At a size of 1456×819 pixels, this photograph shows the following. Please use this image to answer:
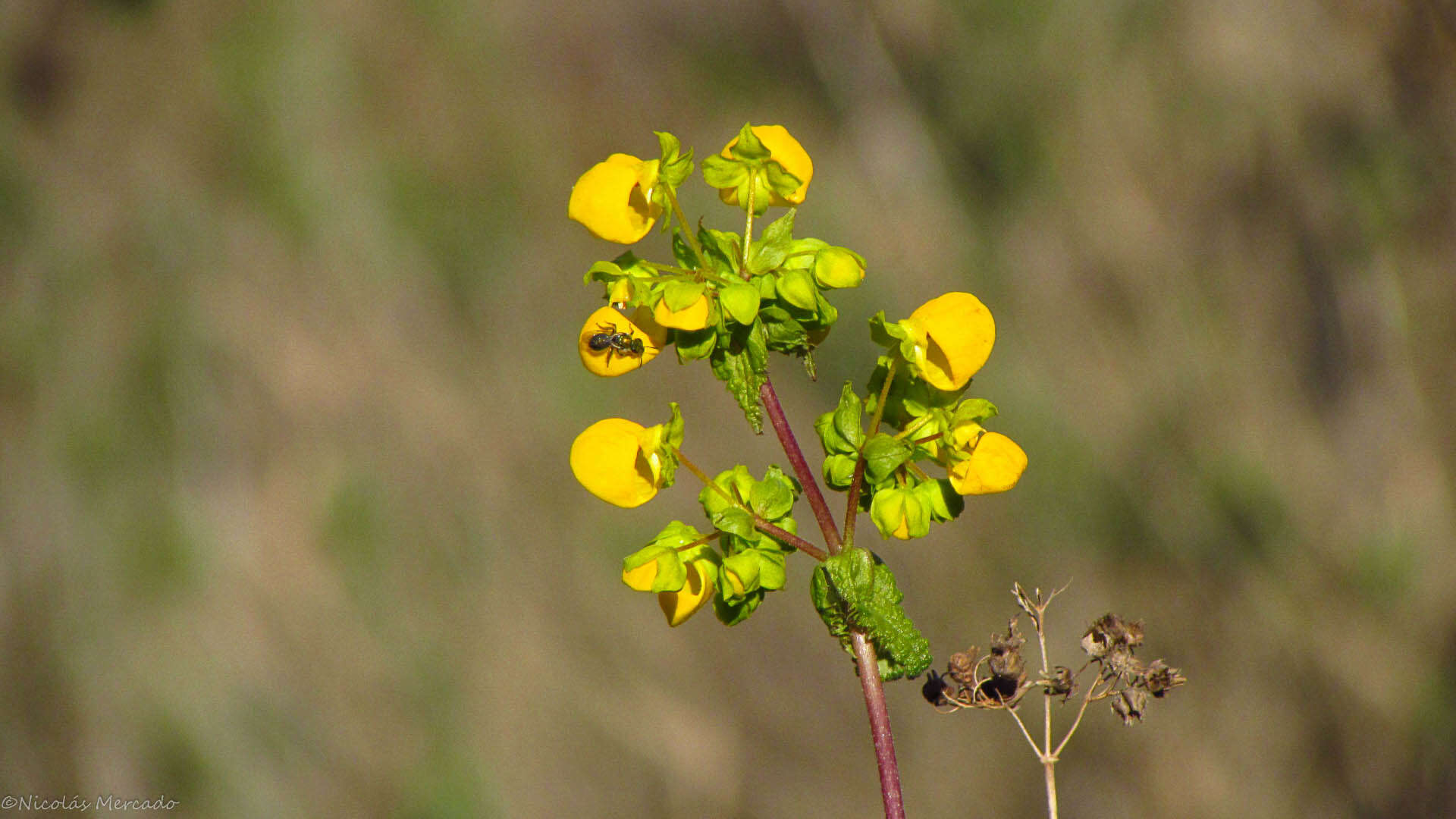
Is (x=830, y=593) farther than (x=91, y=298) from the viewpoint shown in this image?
No

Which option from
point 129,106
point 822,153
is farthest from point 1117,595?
point 129,106

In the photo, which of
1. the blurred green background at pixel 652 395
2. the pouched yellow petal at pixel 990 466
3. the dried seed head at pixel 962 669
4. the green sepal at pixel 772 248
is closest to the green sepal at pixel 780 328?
the green sepal at pixel 772 248

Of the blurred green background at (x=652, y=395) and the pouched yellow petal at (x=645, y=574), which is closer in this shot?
the pouched yellow petal at (x=645, y=574)

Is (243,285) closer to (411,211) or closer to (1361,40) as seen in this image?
(411,211)

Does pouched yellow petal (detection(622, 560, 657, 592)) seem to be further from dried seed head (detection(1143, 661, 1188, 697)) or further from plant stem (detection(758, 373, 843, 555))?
dried seed head (detection(1143, 661, 1188, 697))

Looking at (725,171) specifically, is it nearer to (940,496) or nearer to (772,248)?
(772,248)

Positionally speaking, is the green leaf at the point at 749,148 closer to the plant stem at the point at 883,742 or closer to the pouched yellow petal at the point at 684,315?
the pouched yellow petal at the point at 684,315

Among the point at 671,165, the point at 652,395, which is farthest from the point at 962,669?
the point at 652,395
